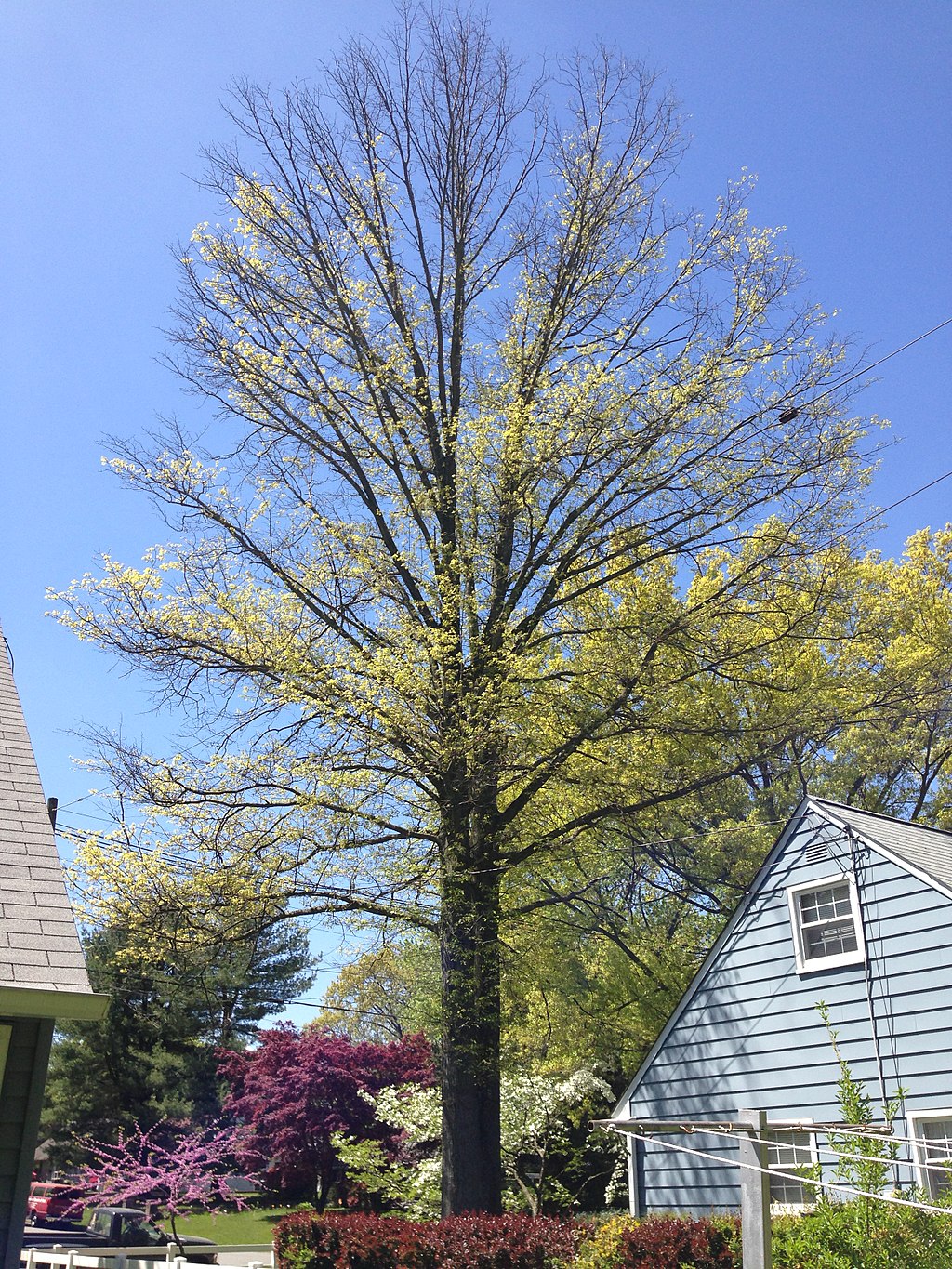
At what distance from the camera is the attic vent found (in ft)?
36.6

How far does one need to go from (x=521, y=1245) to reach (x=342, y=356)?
34.2ft

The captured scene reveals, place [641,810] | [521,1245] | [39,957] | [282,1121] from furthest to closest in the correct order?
1. [282,1121]
2. [641,810]
3. [521,1245]
4. [39,957]

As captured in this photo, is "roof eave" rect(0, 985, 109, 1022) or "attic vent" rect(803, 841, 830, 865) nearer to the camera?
"roof eave" rect(0, 985, 109, 1022)

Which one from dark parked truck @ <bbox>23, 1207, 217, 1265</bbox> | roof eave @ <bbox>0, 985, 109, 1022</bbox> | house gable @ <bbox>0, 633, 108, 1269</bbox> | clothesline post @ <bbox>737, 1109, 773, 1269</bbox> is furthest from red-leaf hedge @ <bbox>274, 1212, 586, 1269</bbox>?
dark parked truck @ <bbox>23, 1207, 217, 1265</bbox>

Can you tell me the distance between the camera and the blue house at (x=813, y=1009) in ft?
31.5

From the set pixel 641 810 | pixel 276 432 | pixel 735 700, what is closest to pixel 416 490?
pixel 276 432

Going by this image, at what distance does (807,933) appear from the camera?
11.2 meters

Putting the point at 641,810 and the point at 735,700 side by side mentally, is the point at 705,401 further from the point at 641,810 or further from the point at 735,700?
the point at 735,700

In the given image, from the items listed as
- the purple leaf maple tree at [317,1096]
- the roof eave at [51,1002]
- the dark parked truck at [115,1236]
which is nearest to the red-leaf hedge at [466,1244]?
the roof eave at [51,1002]

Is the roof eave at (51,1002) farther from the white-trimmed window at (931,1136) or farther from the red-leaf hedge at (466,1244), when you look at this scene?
the white-trimmed window at (931,1136)

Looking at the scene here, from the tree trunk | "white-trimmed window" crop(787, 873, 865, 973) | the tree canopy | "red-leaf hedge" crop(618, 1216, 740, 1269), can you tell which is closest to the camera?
"red-leaf hedge" crop(618, 1216, 740, 1269)

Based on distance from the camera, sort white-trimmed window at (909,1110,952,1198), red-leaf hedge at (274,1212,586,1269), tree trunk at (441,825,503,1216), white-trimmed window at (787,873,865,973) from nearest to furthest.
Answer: red-leaf hedge at (274,1212,586,1269) < white-trimmed window at (909,1110,952,1198) < white-trimmed window at (787,873,865,973) < tree trunk at (441,825,503,1216)

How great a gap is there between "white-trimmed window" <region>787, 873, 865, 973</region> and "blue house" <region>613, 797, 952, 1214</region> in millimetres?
14

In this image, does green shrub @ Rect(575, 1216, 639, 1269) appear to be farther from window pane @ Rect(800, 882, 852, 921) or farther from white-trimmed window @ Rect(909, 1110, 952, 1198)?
window pane @ Rect(800, 882, 852, 921)
